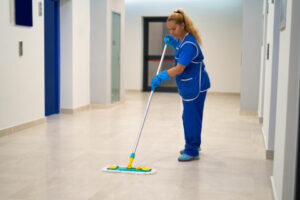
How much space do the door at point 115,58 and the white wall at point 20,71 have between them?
2.29 meters

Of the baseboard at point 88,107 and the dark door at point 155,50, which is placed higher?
the dark door at point 155,50

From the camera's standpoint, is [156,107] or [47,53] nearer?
[47,53]

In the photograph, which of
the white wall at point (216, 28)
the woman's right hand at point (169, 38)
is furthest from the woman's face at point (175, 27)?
the white wall at point (216, 28)

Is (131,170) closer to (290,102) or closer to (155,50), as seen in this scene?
(290,102)

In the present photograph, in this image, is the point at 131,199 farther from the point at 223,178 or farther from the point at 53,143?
the point at 53,143

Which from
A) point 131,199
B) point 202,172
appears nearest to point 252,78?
point 202,172

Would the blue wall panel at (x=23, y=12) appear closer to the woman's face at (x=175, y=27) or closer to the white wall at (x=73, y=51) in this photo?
the white wall at (x=73, y=51)

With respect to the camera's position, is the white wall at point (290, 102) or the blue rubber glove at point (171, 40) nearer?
the white wall at point (290, 102)

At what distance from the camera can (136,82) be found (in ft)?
38.6

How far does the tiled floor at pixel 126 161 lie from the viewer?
3.25m

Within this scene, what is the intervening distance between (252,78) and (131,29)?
17.0 feet

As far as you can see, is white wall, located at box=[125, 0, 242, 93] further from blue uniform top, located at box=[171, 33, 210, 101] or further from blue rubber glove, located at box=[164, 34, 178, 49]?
blue uniform top, located at box=[171, 33, 210, 101]

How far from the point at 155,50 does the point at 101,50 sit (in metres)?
3.87

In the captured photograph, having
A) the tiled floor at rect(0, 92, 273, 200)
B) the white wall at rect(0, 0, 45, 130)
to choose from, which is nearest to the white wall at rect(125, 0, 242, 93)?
the tiled floor at rect(0, 92, 273, 200)
